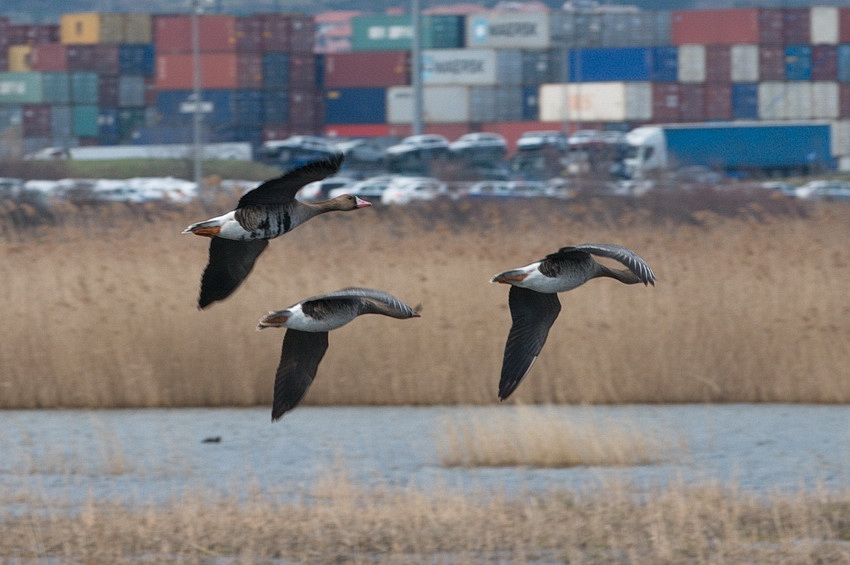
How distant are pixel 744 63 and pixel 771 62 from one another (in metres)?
1.66

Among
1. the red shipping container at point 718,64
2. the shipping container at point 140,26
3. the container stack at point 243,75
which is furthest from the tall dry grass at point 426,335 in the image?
the shipping container at point 140,26

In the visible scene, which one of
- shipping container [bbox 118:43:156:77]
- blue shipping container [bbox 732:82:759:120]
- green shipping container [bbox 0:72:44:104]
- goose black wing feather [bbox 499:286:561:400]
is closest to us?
goose black wing feather [bbox 499:286:561:400]

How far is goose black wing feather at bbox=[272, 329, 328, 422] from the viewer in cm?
486

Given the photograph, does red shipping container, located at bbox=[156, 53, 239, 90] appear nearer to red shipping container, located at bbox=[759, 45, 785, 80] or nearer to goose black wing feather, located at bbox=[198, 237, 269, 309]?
red shipping container, located at bbox=[759, 45, 785, 80]

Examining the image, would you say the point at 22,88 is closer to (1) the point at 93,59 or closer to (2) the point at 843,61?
(1) the point at 93,59

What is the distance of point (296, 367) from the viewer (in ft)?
16.5

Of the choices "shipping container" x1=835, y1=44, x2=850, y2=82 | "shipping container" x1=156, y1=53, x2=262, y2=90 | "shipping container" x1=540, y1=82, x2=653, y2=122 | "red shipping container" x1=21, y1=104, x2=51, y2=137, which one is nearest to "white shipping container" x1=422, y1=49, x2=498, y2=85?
"shipping container" x1=540, y1=82, x2=653, y2=122

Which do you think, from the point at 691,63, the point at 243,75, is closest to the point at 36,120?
the point at 243,75

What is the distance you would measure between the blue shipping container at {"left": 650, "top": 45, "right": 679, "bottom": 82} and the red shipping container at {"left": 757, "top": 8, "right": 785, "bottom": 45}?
4718mm

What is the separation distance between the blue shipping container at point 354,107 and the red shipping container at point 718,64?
61.7ft

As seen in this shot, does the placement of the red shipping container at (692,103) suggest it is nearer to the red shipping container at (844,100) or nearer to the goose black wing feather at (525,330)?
the red shipping container at (844,100)

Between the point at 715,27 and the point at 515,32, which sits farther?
the point at 515,32

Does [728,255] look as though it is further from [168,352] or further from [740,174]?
[740,174]

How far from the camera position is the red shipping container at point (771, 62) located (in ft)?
245
